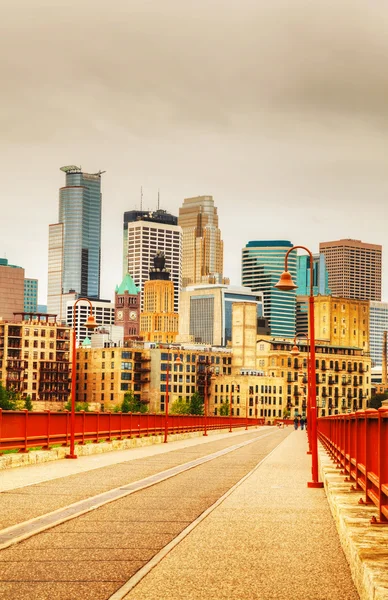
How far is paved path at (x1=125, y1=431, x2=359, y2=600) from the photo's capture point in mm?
10648

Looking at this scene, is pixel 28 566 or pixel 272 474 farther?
pixel 272 474

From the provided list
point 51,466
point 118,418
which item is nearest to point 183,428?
point 118,418

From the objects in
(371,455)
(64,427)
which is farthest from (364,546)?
(64,427)

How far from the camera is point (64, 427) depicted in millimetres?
38844

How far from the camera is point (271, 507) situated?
1975cm

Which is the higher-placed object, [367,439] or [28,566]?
[367,439]

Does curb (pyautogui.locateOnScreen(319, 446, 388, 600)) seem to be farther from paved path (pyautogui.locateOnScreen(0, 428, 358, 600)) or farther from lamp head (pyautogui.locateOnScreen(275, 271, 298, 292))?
lamp head (pyautogui.locateOnScreen(275, 271, 298, 292))

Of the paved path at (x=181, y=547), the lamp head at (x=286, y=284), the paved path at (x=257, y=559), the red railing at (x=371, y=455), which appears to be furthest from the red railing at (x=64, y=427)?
the red railing at (x=371, y=455)

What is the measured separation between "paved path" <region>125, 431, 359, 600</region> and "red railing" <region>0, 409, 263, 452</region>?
43.1 ft

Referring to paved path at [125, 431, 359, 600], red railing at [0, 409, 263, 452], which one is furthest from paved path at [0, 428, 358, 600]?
red railing at [0, 409, 263, 452]

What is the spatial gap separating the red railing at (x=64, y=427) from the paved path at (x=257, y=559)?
43.1ft

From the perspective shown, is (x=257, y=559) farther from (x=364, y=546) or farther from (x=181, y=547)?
(x=364, y=546)

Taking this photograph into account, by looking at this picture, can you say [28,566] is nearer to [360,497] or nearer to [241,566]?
[241,566]

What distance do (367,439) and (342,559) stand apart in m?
2.07
